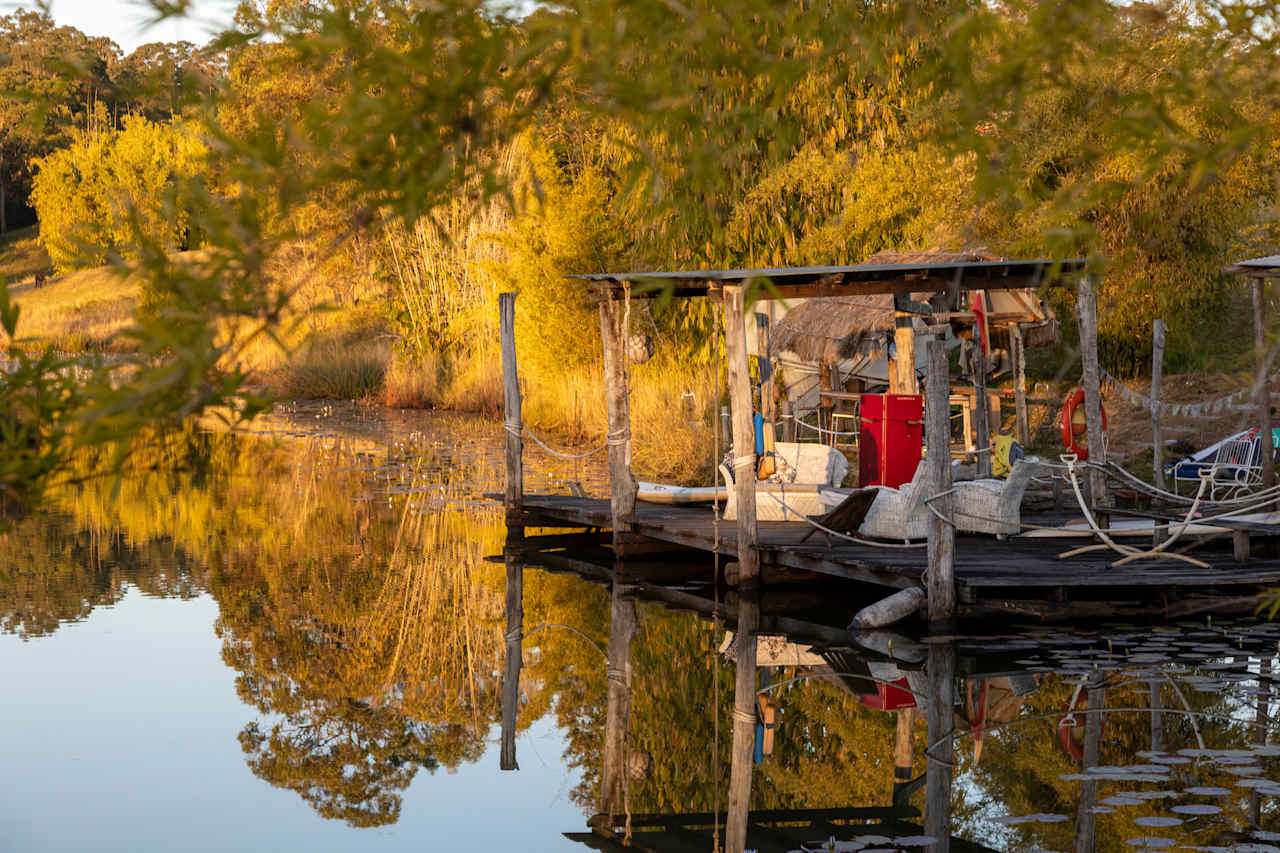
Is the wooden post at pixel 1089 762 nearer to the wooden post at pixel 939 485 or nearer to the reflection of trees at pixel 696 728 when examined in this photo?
the reflection of trees at pixel 696 728

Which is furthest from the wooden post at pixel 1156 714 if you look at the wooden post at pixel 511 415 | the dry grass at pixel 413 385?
the dry grass at pixel 413 385

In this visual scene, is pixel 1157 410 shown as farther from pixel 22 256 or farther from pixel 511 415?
pixel 22 256

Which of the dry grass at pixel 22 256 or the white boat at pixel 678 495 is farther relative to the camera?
the dry grass at pixel 22 256

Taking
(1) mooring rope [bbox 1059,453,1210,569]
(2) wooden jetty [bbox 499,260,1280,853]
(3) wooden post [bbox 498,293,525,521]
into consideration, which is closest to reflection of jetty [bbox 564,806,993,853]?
(2) wooden jetty [bbox 499,260,1280,853]

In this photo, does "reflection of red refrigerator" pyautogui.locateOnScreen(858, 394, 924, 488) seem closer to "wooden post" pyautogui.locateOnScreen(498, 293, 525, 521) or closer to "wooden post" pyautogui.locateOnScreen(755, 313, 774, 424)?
"wooden post" pyautogui.locateOnScreen(755, 313, 774, 424)

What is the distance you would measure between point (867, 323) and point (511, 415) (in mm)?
5511

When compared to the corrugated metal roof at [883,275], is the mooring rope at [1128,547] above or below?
below

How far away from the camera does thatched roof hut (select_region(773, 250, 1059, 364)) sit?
55.9 feet

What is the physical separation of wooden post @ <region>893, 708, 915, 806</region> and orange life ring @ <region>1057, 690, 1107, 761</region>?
77 cm

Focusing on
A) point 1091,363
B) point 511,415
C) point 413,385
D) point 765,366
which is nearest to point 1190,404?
point 765,366

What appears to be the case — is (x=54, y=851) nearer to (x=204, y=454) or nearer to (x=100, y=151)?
(x=204, y=454)

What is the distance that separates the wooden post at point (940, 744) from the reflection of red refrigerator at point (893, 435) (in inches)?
142

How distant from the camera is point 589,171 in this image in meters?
24.8

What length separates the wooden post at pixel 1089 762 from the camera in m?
5.94
